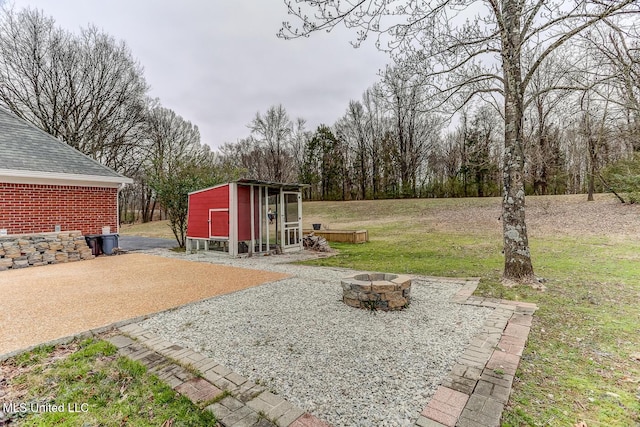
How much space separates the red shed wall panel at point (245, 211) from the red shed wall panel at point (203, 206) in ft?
1.35

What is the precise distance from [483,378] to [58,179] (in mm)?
11263

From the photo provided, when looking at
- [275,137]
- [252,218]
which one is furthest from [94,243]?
[275,137]

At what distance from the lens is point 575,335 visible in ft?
10.9

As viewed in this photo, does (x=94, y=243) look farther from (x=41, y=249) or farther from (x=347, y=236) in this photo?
(x=347, y=236)

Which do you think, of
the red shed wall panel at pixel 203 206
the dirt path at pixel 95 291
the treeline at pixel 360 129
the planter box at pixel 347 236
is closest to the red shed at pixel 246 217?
the red shed wall panel at pixel 203 206

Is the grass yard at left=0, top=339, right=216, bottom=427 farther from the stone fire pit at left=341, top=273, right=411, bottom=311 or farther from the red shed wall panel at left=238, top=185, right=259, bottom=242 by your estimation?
the red shed wall panel at left=238, top=185, right=259, bottom=242

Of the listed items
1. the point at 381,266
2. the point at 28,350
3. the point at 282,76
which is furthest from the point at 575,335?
the point at 282,76

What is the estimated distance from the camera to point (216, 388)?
235 centimetres

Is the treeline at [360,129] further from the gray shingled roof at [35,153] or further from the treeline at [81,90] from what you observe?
the gray shingled roof at [35,153]

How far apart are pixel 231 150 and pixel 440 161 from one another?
2209 cm

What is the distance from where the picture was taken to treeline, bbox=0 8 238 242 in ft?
50.3

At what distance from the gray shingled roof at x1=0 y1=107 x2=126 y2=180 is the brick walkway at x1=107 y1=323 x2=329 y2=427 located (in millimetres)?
8278

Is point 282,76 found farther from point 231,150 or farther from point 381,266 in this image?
point 231,150

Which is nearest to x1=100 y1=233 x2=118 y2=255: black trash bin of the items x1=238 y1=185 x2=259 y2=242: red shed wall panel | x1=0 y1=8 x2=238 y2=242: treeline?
x1=0 y1=8 x2=238 y2=242: treeline
